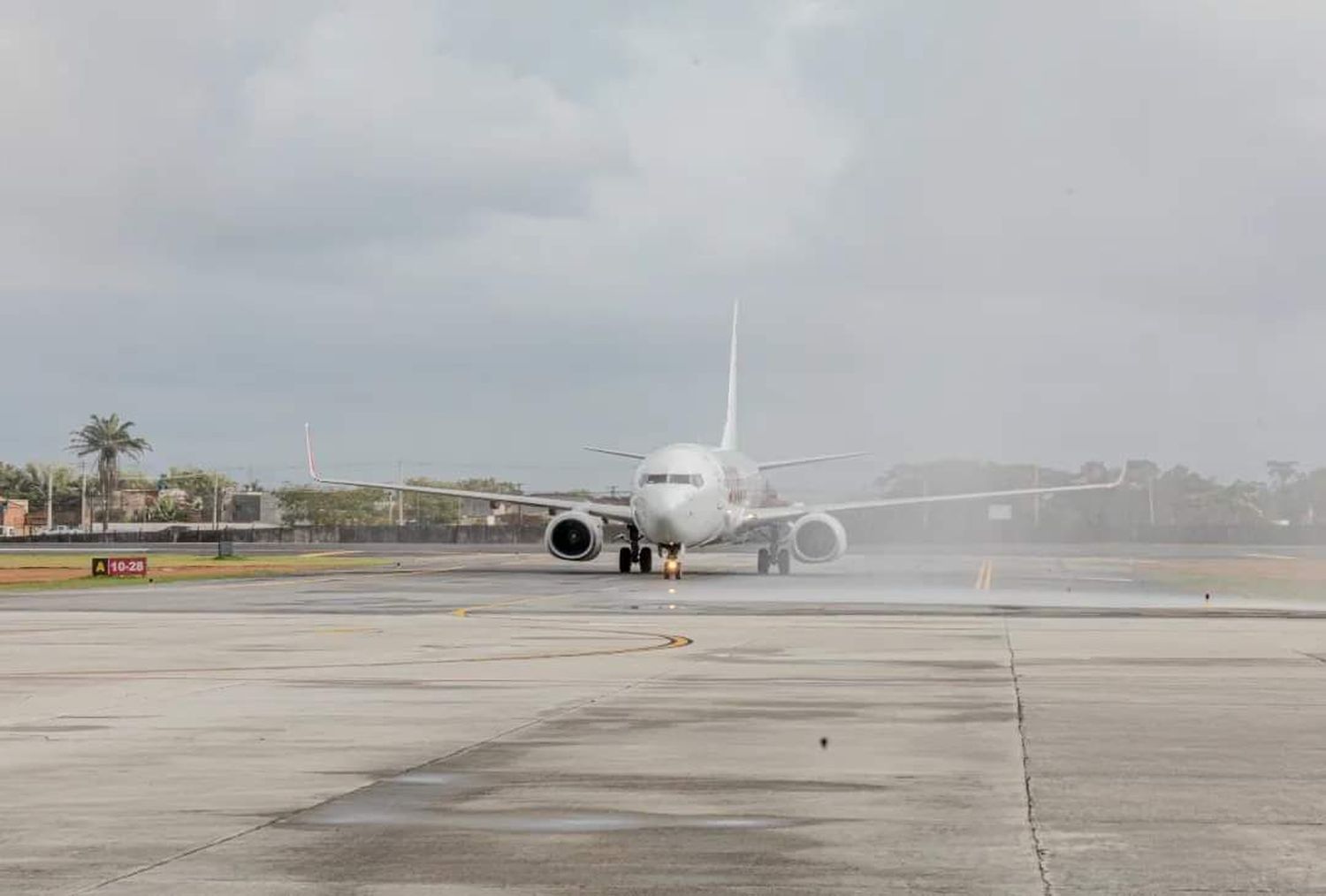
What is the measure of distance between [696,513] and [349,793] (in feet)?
168

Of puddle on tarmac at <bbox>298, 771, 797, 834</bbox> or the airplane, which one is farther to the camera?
the airplane

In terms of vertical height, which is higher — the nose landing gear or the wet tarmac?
the nose landing gear

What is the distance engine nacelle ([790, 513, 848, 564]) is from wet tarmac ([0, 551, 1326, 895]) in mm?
32798

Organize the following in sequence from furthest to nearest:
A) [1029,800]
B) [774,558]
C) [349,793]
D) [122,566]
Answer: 1. [774,558]
2. [122,566]
3. [349,793]
4. [1029,800]

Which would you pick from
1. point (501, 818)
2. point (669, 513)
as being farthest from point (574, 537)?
point (501, 818)

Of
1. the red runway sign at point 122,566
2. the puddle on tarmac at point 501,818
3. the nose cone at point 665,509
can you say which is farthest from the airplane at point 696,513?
the puddle on tarmac at point 501,818

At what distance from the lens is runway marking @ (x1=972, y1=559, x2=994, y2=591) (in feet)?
192

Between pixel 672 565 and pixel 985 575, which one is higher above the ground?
pixel 672 565

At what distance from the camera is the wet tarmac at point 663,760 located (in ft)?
35.3

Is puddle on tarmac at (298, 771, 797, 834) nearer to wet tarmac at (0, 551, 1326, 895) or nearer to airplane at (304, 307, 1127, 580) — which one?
wet tarmac at (0, 551, 1326, 895)

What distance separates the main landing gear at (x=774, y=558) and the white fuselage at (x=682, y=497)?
162 inches

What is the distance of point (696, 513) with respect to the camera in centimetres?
6494

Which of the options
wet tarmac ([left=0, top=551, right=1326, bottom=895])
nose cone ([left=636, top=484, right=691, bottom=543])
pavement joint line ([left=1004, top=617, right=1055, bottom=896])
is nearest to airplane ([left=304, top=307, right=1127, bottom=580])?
nose cone ([left=636, top=484, right=691, bottom=543])

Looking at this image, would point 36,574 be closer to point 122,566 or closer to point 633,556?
point 122,566
